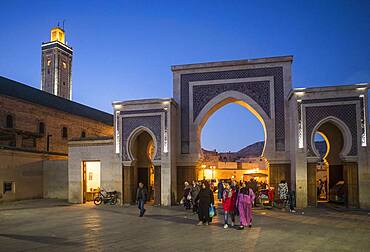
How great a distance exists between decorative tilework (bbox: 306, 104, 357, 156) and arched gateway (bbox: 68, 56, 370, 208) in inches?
1.7

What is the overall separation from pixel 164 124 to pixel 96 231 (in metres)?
9.23

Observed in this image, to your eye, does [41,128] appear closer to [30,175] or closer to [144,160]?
[30,175]

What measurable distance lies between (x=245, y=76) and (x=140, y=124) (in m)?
6.19

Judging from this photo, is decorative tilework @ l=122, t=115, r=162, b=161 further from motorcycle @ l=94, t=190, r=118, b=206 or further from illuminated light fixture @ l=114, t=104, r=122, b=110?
motorcycle @ l=94, t=190, r=118, b=206

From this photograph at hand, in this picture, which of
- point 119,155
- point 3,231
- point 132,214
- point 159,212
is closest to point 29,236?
point 3,231

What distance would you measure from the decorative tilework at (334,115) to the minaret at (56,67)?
159 feet

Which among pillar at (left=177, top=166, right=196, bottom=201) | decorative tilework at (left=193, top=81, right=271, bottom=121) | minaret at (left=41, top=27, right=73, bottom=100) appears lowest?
pillar at (left=177, top=166, right=196, bottom=201)

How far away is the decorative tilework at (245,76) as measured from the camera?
752 inches

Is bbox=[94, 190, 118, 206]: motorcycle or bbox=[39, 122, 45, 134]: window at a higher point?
bbox=[39, 122, 45, 134]: window

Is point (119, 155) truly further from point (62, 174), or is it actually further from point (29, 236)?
point (29, 236)

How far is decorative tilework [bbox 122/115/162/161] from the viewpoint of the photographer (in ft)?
64.6

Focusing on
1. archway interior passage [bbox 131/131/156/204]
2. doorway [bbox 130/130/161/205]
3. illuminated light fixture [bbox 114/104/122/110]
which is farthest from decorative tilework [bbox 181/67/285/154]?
illuminated light fixture [bbox 114/104/122/110]

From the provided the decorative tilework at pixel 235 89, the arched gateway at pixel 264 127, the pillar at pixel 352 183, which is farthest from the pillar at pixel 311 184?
the decorative tilework at pixel 235 89

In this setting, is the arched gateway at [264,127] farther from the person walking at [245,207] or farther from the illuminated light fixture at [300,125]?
the person walking at [245,207]
